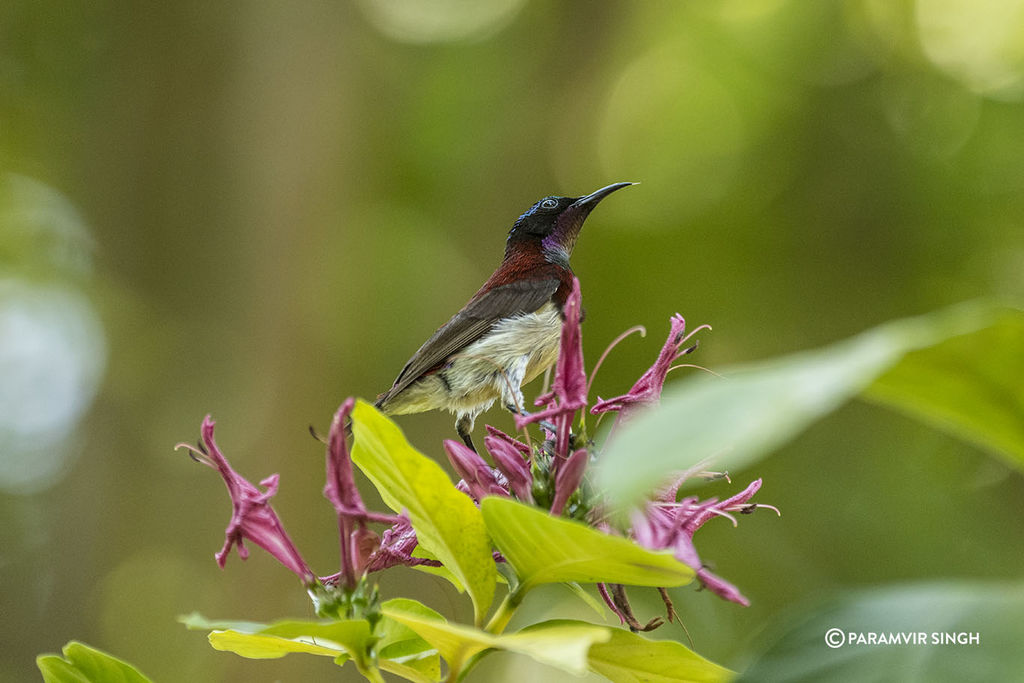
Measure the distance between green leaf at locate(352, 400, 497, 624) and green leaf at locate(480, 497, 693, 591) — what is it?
0.05 meters

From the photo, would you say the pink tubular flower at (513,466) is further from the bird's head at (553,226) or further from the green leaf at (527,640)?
the bird's head at (553,226)

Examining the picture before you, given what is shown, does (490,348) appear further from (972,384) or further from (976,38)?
(976,38)

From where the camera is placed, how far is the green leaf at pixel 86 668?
3.50 ft

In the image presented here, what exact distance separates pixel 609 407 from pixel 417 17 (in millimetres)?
6165

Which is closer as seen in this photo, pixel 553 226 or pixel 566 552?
pixel 566 552

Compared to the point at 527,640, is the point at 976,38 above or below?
above

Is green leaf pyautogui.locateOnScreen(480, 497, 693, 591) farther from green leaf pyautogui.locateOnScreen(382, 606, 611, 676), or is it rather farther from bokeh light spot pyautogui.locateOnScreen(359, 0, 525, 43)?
bokeh light spot pyautogui.locateOnScreen(359, 0, 525, 43)

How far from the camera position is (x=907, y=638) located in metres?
0.69

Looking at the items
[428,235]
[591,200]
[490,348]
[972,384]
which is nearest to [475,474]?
[972,384]


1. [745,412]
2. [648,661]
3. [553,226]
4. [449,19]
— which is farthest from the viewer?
[449,19]

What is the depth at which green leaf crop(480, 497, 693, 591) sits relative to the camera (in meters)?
0.82

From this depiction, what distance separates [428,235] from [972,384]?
5.81m

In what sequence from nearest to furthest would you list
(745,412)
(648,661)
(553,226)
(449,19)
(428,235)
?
(745,412) → (648,661) → (553,226) → (428,235) → (449,19)

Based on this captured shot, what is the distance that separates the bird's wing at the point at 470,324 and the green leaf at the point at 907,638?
148 centimetres
